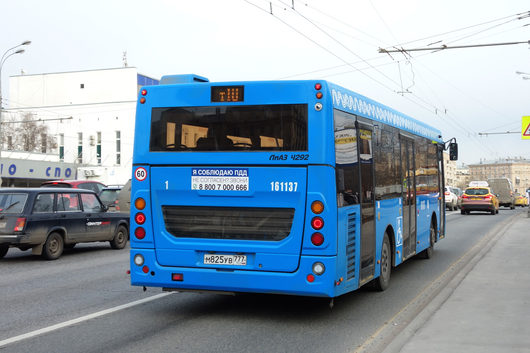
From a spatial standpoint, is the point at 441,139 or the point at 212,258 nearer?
the point at 212,258

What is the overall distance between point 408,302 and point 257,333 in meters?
2.84

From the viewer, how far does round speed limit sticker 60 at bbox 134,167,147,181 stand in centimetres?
759

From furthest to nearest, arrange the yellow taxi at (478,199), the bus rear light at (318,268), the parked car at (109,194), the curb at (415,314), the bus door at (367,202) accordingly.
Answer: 1. the yellow taxi at (478,199)
2. the parked car at (109,194)
3. the bus door at (367,202)
4. the bus rear light at (318,268)
5. the curb at (415,314)

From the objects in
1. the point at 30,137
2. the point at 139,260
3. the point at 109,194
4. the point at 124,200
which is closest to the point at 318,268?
the point at 139,260

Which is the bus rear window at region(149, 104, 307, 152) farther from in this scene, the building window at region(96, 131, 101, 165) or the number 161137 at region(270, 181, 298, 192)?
the building window at region(96, 131, 101, 165)

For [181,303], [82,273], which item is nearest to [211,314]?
[181,303]

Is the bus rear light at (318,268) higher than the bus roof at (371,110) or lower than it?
lower

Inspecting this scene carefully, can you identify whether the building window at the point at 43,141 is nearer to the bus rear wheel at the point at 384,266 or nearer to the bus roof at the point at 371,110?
the bus roof at the point at 371,110

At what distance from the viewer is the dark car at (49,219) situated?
1317 centimetres

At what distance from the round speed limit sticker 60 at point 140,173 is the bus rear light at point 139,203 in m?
0.24

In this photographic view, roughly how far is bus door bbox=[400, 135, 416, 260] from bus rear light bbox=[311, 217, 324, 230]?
4.00 meters

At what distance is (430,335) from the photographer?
6.30 m

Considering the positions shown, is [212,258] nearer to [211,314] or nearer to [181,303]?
[211,314]

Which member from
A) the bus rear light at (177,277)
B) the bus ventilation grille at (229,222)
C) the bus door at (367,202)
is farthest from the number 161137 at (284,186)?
the bus rear light at (177,277)
